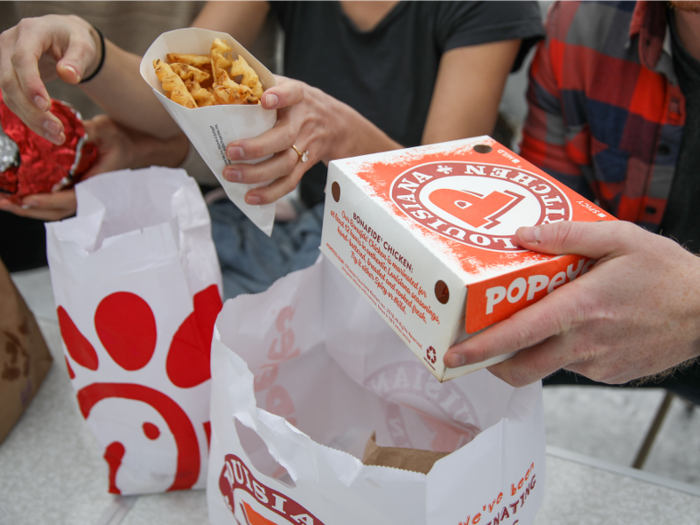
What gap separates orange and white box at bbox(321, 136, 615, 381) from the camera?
0.39 metres

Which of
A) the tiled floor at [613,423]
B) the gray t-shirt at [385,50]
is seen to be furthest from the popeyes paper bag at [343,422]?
the tiled floor at [613,423]

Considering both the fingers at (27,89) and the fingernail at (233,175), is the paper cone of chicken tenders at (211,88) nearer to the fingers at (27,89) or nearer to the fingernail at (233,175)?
the fingernail at (233,175)

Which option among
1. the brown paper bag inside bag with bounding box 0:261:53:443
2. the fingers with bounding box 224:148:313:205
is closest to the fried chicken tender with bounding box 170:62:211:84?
the fingers with bounding box 224:148:313:205

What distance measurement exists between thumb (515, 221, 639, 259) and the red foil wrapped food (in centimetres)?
67

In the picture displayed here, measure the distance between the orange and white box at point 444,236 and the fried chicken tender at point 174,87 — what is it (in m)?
0.17

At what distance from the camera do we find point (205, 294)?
61 centimetres

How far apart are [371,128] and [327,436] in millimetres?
468

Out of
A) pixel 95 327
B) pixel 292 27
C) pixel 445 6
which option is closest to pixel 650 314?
pixel 95 327

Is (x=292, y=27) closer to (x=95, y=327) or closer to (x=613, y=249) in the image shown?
(x=95, y=327)

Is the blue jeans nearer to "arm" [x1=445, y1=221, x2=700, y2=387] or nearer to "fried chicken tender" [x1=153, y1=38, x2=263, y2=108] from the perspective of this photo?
"fried chicken tender" [x1=153, y1=38, x2=263, y2=108]

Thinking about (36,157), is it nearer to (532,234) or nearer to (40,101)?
(40,101)

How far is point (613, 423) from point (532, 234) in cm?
103

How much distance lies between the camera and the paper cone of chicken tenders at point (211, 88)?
0.51 metres

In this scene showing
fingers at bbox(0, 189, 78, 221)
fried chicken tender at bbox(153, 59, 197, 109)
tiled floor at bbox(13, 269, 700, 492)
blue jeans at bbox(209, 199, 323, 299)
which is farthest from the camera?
tiled floor at bbox(13, 269, 700, 492)
